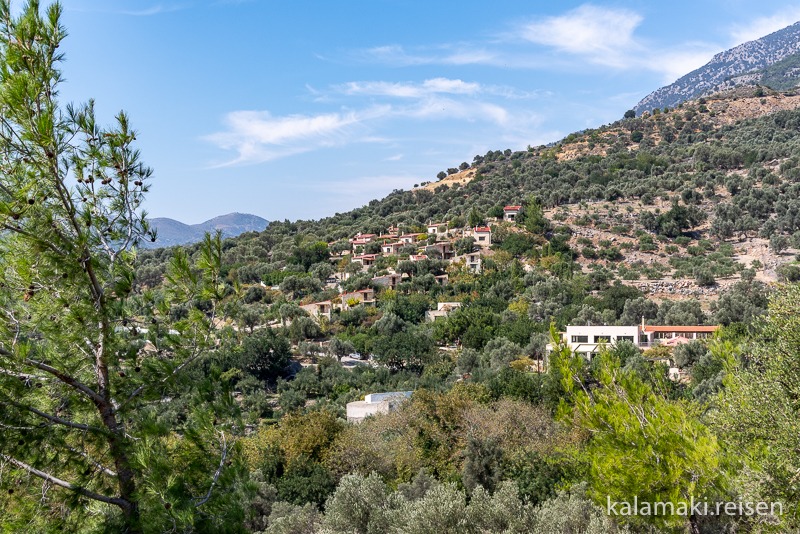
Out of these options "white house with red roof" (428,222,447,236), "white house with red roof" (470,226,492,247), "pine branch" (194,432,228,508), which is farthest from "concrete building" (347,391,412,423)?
"white house with red roof" (428,222,447,236)

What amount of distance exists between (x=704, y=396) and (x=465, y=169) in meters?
75.9

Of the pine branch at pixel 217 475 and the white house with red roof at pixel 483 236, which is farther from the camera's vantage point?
the white house with red roof at pixel 483 236

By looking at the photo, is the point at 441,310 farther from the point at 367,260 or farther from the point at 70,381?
the point at 70,381

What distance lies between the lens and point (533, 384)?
2006cm

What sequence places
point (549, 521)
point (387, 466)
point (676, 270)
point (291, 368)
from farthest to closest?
point (676, 270)
point (291, 368)
point (387, 466)
point (549, 521)

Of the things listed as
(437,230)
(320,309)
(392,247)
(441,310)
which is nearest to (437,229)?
(437,230)

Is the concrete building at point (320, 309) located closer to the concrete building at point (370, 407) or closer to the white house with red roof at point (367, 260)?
the white house with red roof at point (367, 260)

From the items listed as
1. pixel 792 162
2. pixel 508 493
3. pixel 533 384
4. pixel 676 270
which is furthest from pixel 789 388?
pixel 792 162

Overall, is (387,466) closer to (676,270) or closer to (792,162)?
(676,270)

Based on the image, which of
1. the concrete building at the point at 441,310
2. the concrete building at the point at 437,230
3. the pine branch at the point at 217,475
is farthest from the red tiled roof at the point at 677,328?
the pine branch at the point at 217,475

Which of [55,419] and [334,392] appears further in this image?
[334,392]

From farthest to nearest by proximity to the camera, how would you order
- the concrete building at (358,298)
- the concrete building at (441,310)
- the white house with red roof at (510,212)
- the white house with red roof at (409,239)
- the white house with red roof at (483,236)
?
the white house with red roof at (409,239) → the white house with red roof at (510,212) → the white house with red roof at (483,236) → the concrete building at (358,298) → the concrete building at (441,310)

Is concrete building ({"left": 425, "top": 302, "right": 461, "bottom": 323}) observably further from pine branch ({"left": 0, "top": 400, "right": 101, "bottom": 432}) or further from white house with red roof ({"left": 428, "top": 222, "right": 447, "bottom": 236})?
pine branch ({"left": 0, "top": 400, "right": 101, "bottom": 432})

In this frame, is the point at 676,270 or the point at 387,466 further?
the point at 676,270
